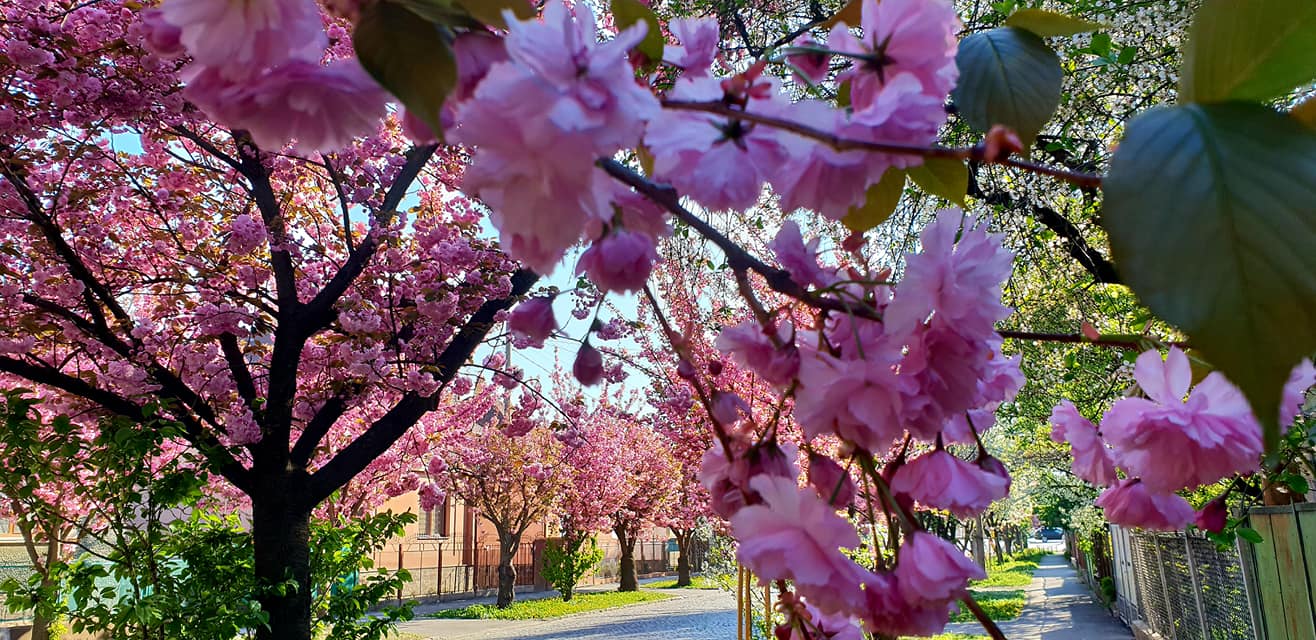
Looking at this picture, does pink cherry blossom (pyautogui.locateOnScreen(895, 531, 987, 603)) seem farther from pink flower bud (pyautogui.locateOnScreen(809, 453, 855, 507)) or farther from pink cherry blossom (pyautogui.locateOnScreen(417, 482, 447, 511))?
pink cherry blossom (pyautogui.locateOnScreen(417, 482, 447, 511))

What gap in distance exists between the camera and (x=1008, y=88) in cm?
53

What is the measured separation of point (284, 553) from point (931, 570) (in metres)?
5.01

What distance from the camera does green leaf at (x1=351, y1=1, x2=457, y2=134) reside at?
32 cm

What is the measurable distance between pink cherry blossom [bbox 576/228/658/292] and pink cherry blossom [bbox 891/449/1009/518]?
0.23m

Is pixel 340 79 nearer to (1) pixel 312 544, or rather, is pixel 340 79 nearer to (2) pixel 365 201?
(2) pixel 365 201

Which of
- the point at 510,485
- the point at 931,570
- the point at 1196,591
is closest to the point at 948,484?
the point at 931,570

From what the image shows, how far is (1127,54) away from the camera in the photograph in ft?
8.34

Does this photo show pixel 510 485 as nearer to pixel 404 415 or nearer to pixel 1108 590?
pixel 1108 590

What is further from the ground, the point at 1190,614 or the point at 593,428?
the point at 593,428

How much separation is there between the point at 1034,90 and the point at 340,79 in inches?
17.3

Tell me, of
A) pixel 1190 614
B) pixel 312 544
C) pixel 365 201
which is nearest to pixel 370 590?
pixel 312 544

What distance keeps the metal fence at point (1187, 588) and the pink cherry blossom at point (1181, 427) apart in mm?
3219

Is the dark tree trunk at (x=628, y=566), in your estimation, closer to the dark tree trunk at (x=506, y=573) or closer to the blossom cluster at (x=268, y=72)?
the dark tree trunk at (x=506, y=573)

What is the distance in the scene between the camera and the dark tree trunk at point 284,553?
181 inches
